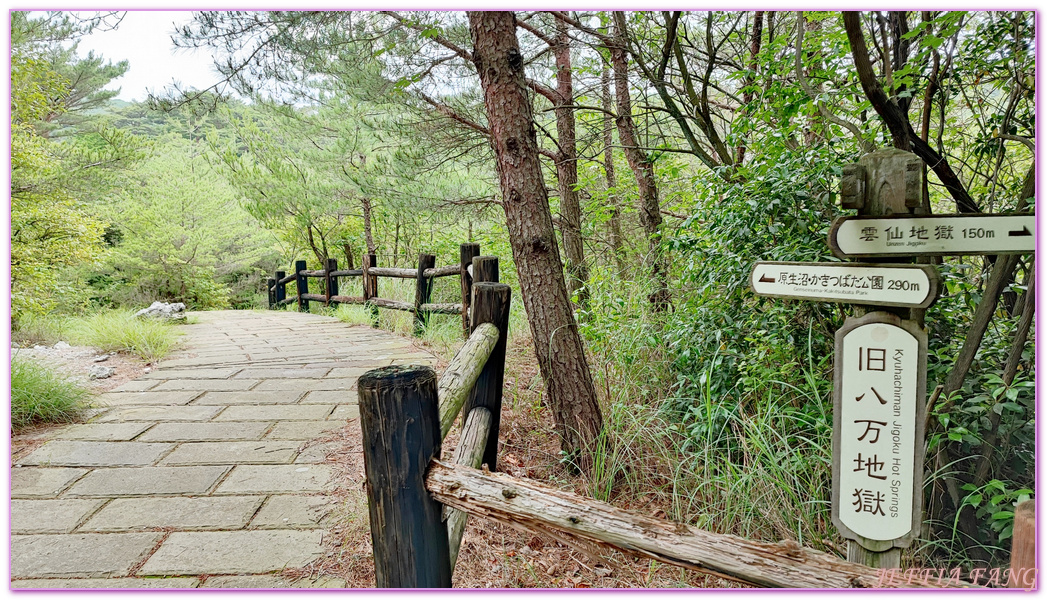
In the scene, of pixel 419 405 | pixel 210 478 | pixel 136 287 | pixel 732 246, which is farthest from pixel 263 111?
pixel 419 405

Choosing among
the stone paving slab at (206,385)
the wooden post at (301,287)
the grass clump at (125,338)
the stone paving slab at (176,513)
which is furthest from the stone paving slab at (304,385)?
the wooden post at (301,287)

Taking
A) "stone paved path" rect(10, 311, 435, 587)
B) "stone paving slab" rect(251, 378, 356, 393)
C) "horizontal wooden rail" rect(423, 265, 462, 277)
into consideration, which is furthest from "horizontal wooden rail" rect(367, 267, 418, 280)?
"stone paving slab" rect(251, 378, 356, 393)

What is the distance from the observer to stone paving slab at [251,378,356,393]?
396cm

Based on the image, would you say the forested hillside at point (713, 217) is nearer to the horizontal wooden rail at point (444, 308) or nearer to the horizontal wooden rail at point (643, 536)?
the horizontal wooden rail at point (643, 536)

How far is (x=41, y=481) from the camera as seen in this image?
95.8 inches

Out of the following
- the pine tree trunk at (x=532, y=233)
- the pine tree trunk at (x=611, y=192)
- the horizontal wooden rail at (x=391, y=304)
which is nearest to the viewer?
the pine tree trunk at (x=532, y=233)

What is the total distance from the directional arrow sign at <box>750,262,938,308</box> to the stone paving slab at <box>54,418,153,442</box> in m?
3.21

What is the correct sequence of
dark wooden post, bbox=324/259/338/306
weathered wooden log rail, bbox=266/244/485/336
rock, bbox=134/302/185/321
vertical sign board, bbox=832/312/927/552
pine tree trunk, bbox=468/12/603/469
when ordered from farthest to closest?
1. dark wooden post, bbox=324/259/338/306
2. rock, bbox=134/302/185/321
3. weathered wooden log rail, bbox=266/244/485/336
4. pine tree trunk, bbox=468/12/603/469
5. vertical sign board, bbox=832/312/927/552

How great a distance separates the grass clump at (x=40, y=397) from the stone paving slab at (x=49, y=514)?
111 centimetres

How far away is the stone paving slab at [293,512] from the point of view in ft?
6.92

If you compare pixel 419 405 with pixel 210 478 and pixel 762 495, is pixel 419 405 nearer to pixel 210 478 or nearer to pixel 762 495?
pixel 762 495

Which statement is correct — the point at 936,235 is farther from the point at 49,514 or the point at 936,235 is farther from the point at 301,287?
the point at 301,287

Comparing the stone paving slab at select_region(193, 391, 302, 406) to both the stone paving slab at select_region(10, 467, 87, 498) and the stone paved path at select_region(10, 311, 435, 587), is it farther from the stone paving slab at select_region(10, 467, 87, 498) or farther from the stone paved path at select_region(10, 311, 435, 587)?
the stone paving slab at select_region(10, 467, 87, 498)

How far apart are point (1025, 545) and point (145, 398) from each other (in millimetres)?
4392
